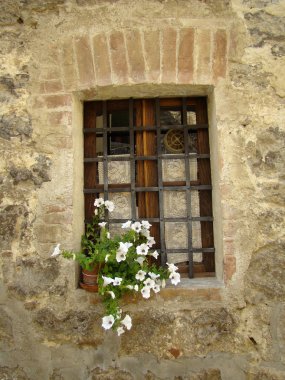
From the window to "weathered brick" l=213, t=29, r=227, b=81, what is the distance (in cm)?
27

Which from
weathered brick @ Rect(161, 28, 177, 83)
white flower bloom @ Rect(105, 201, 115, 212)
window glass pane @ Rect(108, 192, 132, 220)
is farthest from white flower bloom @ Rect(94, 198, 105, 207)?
weathered brick @ Rect(161, 28, 177, 83)

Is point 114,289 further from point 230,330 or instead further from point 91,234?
point 230,330

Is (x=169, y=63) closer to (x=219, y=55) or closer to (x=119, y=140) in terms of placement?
(x=219, y=55)

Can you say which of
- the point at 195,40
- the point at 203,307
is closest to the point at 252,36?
the point at 195,40

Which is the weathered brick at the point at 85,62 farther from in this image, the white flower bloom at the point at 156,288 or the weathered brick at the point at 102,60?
the white flower bloom at the point at 156,288

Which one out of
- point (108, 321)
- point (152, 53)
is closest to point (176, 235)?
point (108, 321)

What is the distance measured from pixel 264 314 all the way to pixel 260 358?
25cm

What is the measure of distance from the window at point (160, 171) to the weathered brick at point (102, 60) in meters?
0.25

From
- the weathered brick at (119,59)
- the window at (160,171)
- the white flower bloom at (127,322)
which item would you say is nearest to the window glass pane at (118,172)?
the window at (160,171)

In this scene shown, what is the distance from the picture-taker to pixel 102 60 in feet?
6.67

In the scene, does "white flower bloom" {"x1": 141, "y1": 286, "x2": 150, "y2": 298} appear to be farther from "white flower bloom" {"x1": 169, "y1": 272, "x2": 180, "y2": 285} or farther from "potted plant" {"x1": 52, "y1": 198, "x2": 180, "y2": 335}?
"white flower bloom" {"x1": 169, "y1": 272, "x2": 180, "y2": 285}

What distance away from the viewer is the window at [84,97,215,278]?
2.19 metres

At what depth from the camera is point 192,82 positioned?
2021 millimetres

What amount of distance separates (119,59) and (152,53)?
0.20 meters
